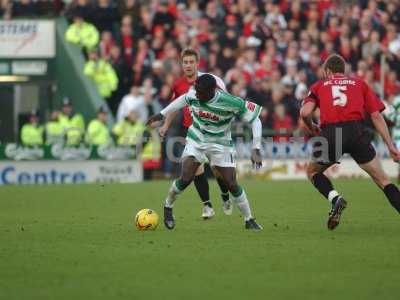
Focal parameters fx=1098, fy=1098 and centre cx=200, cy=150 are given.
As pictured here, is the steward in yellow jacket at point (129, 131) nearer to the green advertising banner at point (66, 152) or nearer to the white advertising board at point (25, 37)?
the green advertising banner at point (66, 152)

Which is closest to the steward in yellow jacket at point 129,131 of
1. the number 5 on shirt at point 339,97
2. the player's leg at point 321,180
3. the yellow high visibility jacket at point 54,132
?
the yellow high visibility jacket at point 54,132

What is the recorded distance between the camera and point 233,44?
1097 inches

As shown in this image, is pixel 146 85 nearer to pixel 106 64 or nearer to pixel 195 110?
pixel 106 64

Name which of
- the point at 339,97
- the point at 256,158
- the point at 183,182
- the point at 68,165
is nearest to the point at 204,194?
the point at 183,182

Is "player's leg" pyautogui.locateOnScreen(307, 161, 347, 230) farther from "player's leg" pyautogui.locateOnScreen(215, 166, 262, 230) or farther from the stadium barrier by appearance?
the stadium barrier

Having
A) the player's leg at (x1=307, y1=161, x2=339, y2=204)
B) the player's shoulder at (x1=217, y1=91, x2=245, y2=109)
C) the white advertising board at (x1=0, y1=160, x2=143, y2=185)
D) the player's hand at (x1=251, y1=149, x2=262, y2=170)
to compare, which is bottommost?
the white advertising board at (x1=0, y1=160, x2=143, y2=185)

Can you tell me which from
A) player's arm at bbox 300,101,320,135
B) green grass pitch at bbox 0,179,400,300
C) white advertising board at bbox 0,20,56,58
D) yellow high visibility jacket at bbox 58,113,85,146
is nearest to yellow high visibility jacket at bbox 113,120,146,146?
yellow high visibility jacket at bbox 58,113,85,146

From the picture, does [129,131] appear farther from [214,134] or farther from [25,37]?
[214,134]

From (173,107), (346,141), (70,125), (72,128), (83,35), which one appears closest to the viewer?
(346,141)

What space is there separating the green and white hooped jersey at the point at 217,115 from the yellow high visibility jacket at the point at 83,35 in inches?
541

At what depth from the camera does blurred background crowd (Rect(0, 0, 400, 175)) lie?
26406 millimetres

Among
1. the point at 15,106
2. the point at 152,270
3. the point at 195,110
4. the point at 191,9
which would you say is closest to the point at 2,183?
the point at 15,106

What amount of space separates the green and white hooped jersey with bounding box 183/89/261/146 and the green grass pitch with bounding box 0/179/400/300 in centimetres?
113

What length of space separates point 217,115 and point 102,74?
13725mm
